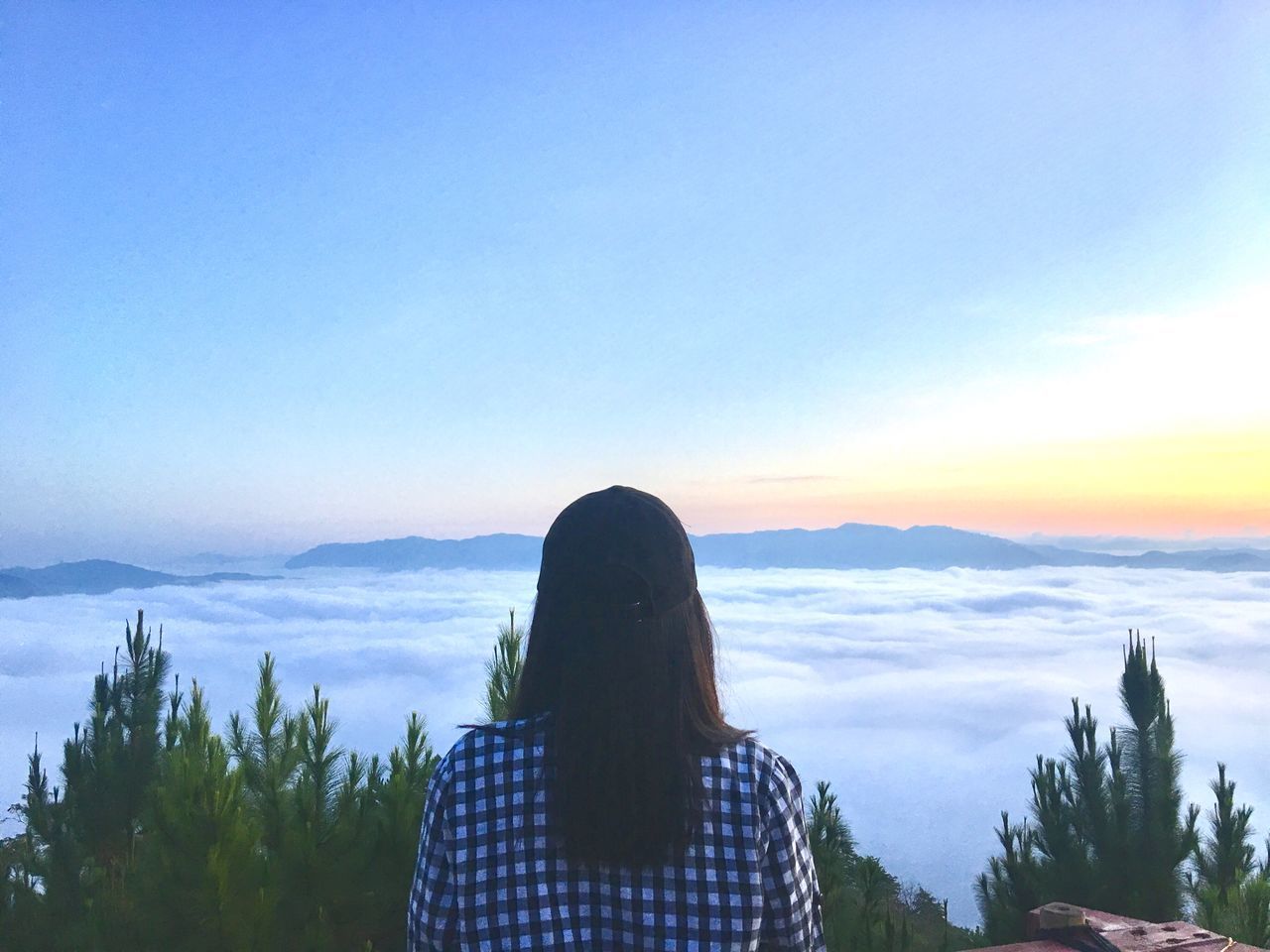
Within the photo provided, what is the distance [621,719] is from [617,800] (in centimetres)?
13

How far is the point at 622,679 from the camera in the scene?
1573 millimetres

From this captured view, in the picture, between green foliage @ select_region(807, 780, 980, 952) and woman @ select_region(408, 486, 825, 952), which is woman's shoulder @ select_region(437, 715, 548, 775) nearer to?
woman @ select_region(408, 486, 825, 952)

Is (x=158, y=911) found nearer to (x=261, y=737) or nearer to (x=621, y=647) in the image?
(x=261, y=737)

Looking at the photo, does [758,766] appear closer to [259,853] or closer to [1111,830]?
[259,853]

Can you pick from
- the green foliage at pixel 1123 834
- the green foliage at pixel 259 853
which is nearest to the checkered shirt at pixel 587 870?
the green foliage at pixel 259 853

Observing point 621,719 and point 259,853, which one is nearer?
point 621,719

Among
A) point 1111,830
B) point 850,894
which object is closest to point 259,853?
point 850,894

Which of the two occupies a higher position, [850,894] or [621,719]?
[621,719]

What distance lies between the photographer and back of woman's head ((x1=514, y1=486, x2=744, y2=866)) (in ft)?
4.96

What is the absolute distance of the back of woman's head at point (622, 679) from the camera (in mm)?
1511

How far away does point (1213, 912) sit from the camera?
4.96 metres

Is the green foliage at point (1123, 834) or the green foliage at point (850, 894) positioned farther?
the green foliage at point (1123, 834)

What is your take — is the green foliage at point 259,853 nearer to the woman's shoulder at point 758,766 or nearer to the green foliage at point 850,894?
the green foliage at point 850,894

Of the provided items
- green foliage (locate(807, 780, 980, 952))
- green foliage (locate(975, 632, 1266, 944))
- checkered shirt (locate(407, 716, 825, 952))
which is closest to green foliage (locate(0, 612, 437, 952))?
green foliage (locate(807, 780, 980, 952))
